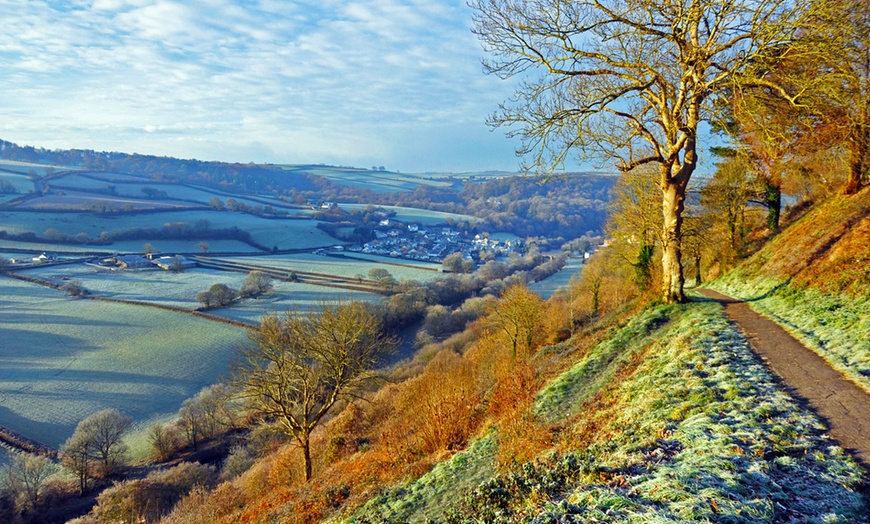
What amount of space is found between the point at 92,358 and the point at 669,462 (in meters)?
49.3

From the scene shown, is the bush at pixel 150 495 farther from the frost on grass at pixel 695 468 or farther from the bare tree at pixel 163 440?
the frost on grass at pixel 695 468

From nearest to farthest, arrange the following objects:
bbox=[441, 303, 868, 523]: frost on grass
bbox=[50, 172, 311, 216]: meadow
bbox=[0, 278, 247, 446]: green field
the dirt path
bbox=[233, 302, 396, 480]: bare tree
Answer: bbox=[441, 303, 868, 523]: frost on grass → the dirt path → bbox=[233, 302, 396, 480]: bare tree → bbox=[0, 278, 247, 446]: green field → bbox=[50, 172, 311, 216]: meadow

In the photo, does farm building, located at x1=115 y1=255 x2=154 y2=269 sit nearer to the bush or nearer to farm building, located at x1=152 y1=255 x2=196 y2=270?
farm building, located at x1=152 y1=255 x2=196 y2=270

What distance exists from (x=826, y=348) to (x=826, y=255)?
6476 mm

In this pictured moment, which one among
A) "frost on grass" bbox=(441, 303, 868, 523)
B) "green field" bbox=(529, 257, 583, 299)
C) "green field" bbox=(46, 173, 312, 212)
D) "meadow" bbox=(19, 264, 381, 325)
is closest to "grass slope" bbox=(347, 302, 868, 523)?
"frost on grass" bbox=(441, 303, 868, 523)

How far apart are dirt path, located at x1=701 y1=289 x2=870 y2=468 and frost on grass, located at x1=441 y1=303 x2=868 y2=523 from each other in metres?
0.27

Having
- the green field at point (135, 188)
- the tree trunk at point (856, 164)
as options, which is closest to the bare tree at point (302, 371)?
the tree trunk at point (856, 164)

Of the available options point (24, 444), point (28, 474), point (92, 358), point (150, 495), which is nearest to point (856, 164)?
point (150, 495)

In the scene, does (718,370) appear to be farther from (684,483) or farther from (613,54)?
(613,54)

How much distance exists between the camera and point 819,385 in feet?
23.4

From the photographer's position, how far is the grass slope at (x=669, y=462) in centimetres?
439

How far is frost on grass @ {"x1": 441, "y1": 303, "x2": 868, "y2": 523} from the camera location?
4297 mm

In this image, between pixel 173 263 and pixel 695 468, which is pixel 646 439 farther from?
pixel 173 263

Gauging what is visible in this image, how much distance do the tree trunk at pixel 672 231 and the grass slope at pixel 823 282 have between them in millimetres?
2211
